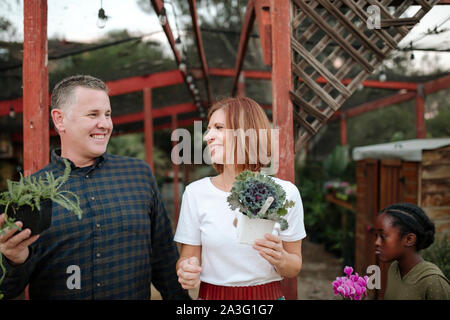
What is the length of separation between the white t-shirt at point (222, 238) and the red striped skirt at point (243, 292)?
2 centimetres

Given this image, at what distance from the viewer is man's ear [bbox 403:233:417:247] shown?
1788 millimetres

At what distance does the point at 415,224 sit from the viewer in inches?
71.1

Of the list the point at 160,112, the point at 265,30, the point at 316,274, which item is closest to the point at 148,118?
the point at 160,112

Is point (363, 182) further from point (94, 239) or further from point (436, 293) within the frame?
point (94, 239)

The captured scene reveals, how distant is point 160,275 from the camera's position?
1795 mm

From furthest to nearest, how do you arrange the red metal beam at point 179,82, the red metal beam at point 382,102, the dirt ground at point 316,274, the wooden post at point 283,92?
the red metal beam at point 382,102 → the red metal beam at point 179,82 → the dirt ground at point 316,274 → the wooden post at point 283,92

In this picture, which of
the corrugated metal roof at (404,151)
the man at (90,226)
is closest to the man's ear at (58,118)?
the man at (90,226)

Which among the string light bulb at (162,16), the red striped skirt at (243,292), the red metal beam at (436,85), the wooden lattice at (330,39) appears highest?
the red metal beam at (436,85)

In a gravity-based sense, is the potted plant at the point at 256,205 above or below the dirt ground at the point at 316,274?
above

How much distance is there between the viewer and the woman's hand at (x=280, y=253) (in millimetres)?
1276

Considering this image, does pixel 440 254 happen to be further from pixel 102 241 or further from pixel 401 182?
pixel 102 241

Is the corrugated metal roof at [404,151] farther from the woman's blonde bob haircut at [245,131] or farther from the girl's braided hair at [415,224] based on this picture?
the woman's blonde bob haircut at [245,131]

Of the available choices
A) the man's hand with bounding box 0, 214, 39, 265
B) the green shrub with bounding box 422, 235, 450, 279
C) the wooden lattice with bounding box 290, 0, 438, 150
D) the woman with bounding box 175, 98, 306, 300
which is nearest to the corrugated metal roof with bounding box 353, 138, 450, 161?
the green shrub with bounding box 422, 235, 450, 279
